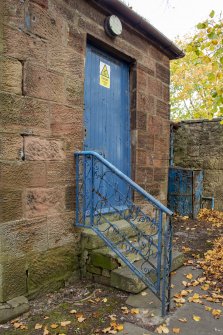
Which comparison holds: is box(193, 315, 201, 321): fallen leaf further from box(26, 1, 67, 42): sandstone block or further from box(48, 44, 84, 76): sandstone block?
box(26, 1, 67, 42): sandstone block

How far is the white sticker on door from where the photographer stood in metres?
4.12

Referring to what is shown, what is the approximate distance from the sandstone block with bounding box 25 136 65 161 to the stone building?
1cm

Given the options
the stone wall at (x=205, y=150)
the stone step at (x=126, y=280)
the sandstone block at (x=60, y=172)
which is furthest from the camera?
the stone wall at (x=205, y=150)

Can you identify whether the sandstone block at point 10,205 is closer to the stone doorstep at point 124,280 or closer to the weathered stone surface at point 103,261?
the weathered stone surface at point 103,261

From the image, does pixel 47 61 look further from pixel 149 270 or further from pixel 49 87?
pixel 149 270

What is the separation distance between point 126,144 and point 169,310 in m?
2.46

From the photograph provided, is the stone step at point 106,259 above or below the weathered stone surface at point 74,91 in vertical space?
below

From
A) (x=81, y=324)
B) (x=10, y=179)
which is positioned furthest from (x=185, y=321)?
(x=10, y=179)

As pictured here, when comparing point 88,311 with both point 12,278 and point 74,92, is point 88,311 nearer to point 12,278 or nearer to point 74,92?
point 12,278

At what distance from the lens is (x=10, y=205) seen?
2.86 metres

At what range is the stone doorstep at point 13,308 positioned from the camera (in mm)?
2684

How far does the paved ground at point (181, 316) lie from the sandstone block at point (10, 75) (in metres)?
2.39

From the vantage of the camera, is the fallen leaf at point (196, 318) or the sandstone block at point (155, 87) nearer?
the fallen leaf at point (196, 318)

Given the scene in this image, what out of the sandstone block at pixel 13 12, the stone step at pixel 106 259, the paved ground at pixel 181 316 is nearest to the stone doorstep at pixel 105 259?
the stone step at pixel 106 259
